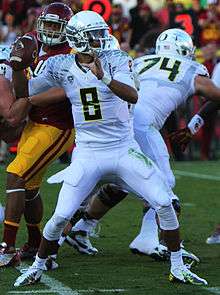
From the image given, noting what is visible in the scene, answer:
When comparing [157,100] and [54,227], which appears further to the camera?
[157,100]

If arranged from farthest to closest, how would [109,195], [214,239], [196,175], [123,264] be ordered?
[196,175] → [214,239] → [109,195] → [123,264]

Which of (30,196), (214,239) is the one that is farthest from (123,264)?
(214,239)

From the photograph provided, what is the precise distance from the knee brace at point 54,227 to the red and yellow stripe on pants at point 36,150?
2.28ft

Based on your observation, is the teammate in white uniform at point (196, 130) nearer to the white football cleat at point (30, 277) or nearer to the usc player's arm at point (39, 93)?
the usc player's arm at point (39, 93)

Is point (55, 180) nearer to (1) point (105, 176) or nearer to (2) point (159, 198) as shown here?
(1) point (105, 176)

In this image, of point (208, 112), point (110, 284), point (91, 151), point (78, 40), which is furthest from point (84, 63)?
point (208, 112)

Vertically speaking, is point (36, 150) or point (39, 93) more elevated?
point (39, 93)

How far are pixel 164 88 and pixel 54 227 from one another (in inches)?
63.3

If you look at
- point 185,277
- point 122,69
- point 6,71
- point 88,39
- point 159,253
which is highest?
point 88,39

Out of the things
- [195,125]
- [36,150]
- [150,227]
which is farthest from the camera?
[195,125]

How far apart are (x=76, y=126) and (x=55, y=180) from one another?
35 centimetres

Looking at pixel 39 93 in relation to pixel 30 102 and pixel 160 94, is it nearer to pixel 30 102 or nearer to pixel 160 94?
pixel 30 102

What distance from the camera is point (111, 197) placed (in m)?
6.95

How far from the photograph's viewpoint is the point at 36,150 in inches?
251
